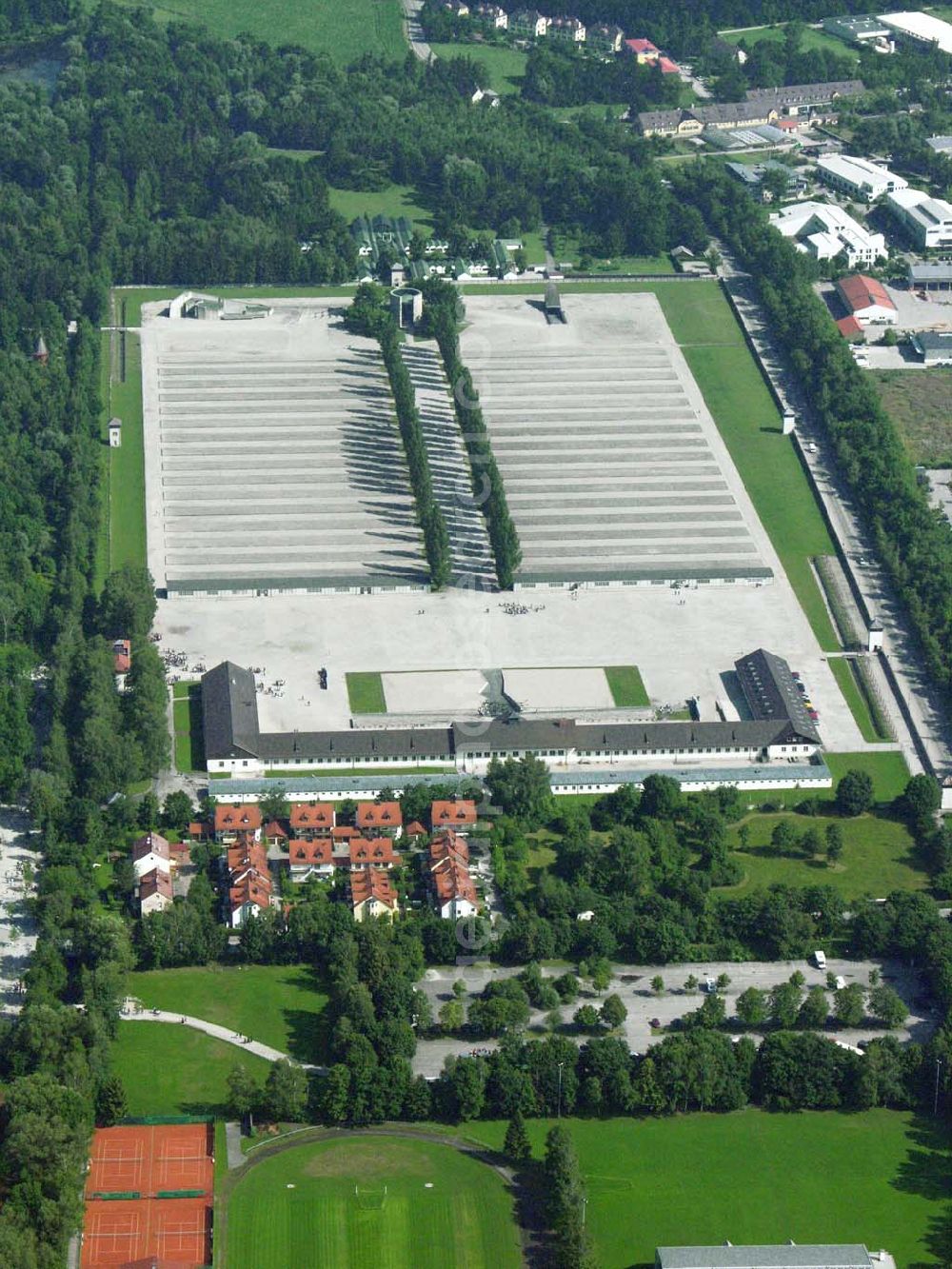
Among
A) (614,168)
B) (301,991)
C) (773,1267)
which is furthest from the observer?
(614,168)

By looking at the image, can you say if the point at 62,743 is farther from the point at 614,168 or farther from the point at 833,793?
the point at 614,168

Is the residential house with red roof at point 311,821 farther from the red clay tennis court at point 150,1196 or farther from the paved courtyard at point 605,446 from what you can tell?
the paved courtyard at point 605,446

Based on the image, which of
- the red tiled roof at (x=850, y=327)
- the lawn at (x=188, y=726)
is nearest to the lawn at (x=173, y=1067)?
the lawn at (x=188, y=726)

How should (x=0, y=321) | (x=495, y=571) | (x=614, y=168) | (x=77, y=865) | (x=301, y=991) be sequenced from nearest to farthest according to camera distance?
1. (x=301, y=991)
2. (x=77, y=865)
3. (x=495, y=571)
4. (x=0, y=321)
5. (x=614, y=168)

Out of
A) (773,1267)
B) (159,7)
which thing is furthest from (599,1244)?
(159,7)

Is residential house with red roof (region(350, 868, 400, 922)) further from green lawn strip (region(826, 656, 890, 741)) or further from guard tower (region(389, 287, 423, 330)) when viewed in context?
guard tower (region(389, 287, 423, 330))

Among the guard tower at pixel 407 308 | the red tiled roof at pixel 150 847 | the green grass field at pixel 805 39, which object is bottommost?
the red tiled roof at pixel 150 847

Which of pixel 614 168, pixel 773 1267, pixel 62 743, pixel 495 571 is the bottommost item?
pixel 773 1267
